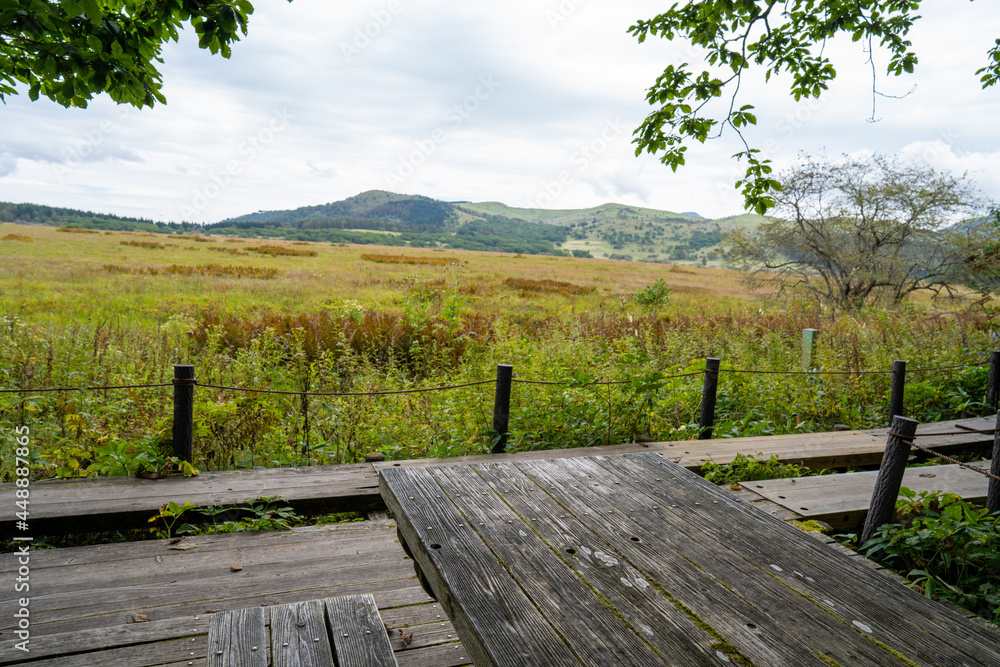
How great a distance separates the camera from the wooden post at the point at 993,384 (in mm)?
7109

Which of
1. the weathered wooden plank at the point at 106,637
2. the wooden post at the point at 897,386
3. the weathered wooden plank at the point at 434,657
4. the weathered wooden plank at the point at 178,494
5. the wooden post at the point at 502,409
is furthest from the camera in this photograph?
the wooden post at the point at 897,386

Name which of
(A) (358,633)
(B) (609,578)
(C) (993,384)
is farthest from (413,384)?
(C) (993,384)

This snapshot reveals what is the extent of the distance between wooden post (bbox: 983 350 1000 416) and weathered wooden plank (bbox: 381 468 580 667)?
26.5 ft

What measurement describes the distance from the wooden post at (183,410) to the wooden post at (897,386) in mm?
7082

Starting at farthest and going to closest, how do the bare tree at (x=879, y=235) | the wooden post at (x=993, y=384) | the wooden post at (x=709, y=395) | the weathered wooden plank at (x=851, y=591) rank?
1. the bare tree at (x=879, y=235)
2. the wooden post at (x=993, y=384)
3. the wooden post at (x=709, y=395)
4. the weathered wooden plank at (x=851, y=591)

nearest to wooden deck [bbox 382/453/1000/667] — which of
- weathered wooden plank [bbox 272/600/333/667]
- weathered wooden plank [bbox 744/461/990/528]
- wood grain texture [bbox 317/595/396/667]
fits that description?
wood grain texture [bbox 317/595/396/667]

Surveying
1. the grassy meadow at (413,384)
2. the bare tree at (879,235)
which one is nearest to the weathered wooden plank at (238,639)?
the grassy meadow at (413,384)

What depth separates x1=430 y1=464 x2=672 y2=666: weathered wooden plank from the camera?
1.32m

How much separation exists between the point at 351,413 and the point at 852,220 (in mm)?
18508

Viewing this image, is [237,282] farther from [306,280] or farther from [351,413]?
[351,413]

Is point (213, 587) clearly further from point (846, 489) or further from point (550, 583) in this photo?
point (846, 489)

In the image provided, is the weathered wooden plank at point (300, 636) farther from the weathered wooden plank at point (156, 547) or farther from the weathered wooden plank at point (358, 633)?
the weathered wooden plank at point (156, 547)

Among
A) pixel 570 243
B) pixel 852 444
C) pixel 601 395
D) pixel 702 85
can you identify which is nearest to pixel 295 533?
pixel 601 395

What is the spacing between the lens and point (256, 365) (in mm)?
6180
